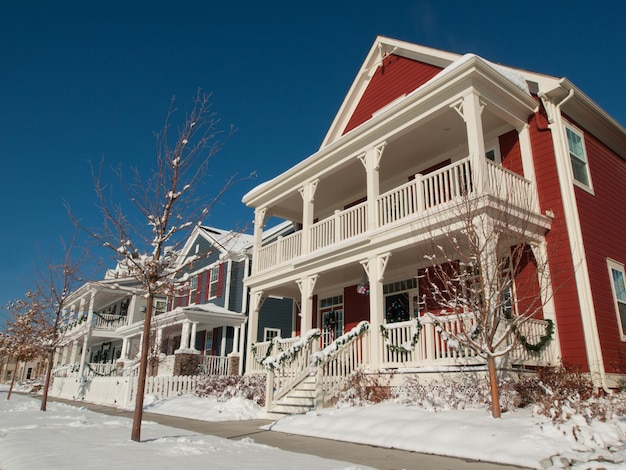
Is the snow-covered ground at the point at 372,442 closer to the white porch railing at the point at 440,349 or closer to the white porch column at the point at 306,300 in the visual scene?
the white porch railing at the point at 440,349

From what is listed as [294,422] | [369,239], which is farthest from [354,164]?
[294,422]

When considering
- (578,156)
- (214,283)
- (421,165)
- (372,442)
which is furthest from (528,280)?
(214,283)

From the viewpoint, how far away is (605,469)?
14.9 feet

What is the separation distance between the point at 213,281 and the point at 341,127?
11.8 meters

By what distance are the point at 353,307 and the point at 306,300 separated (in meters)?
2.60

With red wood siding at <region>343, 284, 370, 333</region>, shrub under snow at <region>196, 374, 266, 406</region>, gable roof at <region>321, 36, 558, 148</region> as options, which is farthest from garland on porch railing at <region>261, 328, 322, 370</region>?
gable roof at <region>321, 36, 558, 148</region>

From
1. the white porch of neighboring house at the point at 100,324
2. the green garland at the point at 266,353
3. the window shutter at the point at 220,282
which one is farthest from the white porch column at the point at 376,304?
the white porch of neighboring house at the point at 100,324

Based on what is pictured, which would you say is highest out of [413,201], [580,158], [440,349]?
[580,158]

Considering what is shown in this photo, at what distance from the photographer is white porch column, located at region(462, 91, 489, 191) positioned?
31.8 feet

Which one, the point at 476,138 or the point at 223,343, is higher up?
the point at 476,138

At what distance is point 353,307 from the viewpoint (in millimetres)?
16359

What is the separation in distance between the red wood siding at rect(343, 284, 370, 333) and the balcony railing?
255 cm

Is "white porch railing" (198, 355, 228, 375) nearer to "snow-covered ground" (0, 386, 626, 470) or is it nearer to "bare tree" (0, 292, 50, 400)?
"bare tree" (0, 292, 50, 400)

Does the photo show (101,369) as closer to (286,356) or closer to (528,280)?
(286,356)
